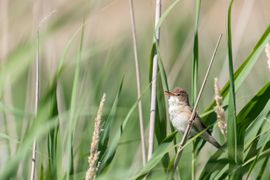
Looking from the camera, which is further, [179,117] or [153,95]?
[179,117]

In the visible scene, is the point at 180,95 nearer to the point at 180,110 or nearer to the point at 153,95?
the point at 180,110

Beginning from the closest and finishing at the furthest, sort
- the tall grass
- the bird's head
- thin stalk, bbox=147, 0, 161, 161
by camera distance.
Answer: the tall grass < thin stalk, bbox=147, 0, 161, 161 < the bird's head

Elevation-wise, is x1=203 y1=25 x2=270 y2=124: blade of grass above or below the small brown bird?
above

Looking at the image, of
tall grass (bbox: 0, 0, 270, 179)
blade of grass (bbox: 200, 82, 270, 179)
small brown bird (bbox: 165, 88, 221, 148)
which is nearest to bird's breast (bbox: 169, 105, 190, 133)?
small brown bird (bbox: 165, 88, 221, 148)

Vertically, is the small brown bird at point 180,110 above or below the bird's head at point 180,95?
below

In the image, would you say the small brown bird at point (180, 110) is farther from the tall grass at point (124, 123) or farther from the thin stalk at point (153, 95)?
the thin stalk at point (153, 95)

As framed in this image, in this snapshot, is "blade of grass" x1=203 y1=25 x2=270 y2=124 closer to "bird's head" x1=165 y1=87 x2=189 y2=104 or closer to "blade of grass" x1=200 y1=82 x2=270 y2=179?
"blade of grass" x1=200 y1=82 x2=270 y2=179

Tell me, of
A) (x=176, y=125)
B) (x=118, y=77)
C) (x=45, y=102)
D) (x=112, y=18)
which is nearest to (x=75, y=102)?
(x=45, y=102)

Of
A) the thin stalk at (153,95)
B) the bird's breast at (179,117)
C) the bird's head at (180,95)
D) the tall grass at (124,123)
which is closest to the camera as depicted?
the tall grass at (124,123)

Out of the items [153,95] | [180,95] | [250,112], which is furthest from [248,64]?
[180,95]

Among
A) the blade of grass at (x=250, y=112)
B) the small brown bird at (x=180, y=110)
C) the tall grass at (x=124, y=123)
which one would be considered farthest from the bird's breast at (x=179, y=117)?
the blade of grass at (x=250, y=112)

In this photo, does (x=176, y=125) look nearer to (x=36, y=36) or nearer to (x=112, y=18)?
(x=36, y=36)

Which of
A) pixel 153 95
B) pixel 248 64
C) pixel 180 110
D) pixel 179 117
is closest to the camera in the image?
pixel 248 64

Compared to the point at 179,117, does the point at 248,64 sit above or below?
above
